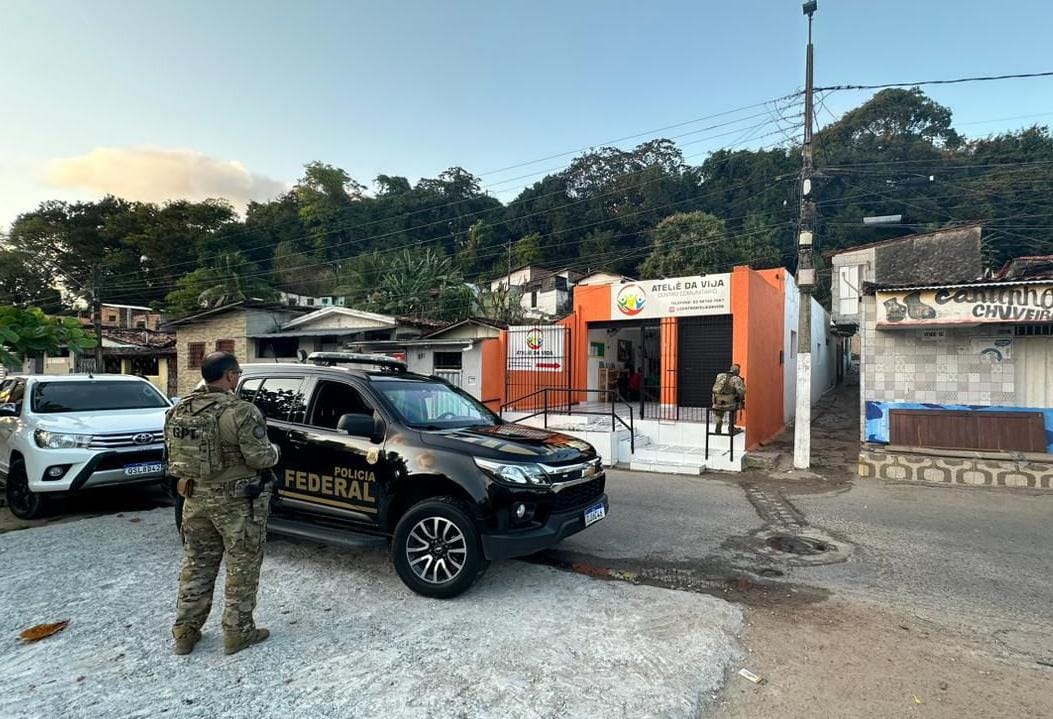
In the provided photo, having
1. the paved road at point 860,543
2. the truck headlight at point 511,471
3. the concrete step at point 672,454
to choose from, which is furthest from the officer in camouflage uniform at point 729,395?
the truck headlight at point 511,471

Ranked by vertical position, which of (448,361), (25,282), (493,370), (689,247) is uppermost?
(689,247)

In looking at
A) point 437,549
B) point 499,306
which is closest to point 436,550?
point 437,549

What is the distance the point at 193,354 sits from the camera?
76.8 ft

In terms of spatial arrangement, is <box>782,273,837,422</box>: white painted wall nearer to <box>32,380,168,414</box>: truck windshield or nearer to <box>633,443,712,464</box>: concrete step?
<box>633,443,712,464</box>: concrete step

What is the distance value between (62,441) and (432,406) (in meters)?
4.60

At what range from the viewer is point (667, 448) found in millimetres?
11047

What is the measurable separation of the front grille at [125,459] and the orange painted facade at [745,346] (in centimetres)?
986

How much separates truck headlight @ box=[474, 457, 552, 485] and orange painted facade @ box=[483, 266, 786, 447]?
8.44 meters

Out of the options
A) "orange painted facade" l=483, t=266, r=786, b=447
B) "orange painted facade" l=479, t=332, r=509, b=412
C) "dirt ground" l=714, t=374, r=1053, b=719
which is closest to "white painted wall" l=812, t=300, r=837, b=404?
"orange painted facade" l=483, t=266, r=786, b=447

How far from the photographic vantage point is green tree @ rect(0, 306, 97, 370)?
32.0 ft

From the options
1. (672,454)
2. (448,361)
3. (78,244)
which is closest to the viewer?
(672,454)

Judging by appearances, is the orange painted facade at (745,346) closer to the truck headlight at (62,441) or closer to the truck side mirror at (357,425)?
the truck side mirror at (357,425)

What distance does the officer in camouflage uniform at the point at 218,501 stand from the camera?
3.14 metres

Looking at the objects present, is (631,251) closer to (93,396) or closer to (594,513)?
(93,396)
